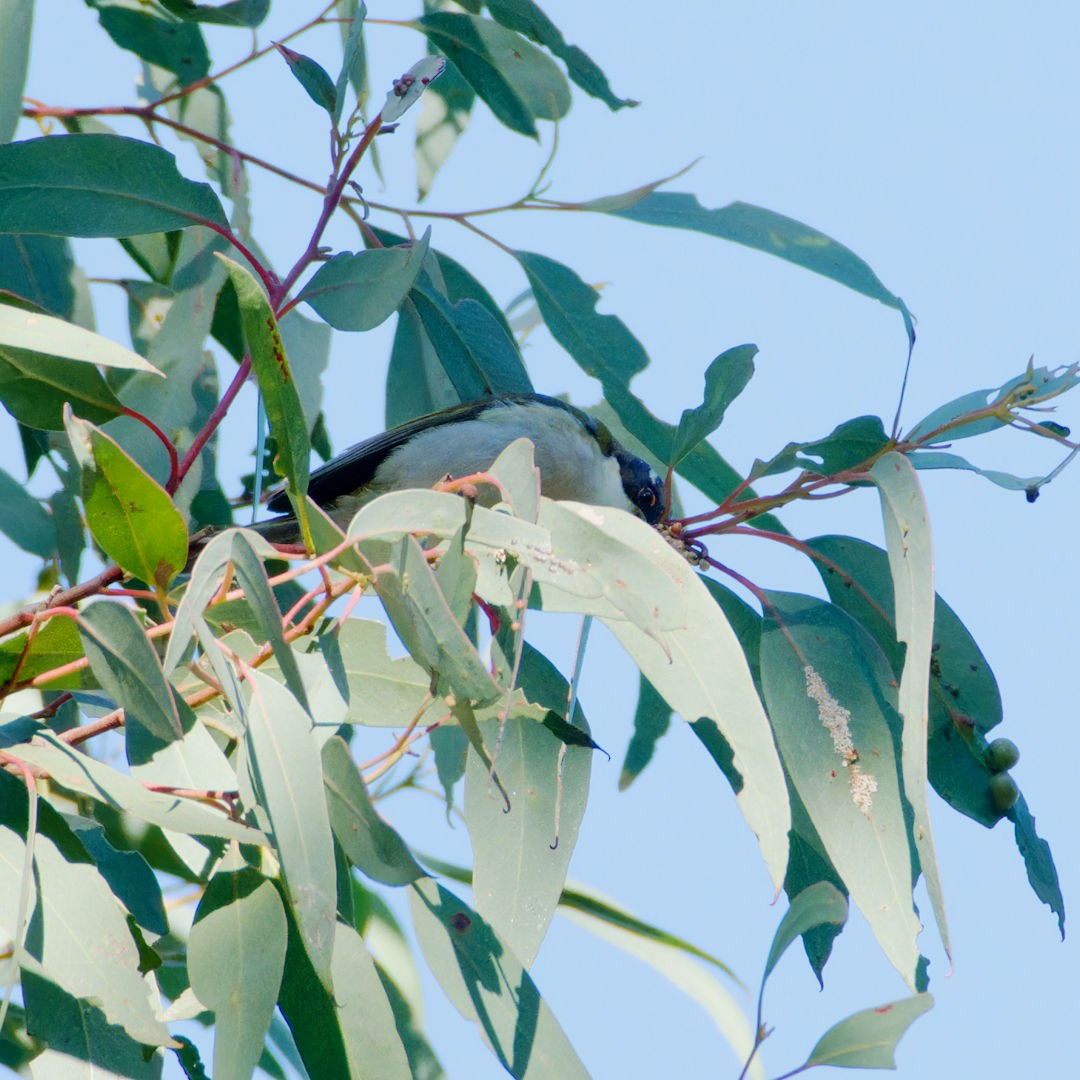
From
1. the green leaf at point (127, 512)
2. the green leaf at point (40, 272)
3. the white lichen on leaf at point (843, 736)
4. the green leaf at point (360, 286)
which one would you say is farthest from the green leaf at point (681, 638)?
the green leaf at point (40, 272)

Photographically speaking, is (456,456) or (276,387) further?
(456,456)

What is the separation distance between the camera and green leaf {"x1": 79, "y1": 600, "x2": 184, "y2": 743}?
152cm

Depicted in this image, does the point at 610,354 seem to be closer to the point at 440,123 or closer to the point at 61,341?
the point at 440,123

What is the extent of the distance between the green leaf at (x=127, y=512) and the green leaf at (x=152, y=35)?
1542 mm

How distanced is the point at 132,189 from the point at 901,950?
5.38 ft

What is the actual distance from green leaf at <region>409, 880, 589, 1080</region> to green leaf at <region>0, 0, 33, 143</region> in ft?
4.32

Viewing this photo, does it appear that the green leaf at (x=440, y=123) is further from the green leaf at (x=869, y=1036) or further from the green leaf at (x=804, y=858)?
the green leaf at (x=869, y=1036)

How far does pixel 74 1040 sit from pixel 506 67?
75.0 inches

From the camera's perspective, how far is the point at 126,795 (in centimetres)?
163

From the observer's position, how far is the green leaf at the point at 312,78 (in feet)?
7.01

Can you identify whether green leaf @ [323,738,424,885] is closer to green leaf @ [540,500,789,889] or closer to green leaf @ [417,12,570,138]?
green leaf @ [540,500,789,889]

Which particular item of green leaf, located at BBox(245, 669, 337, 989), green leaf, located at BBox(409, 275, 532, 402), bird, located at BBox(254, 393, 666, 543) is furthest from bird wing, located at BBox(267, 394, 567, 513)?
green leaf, located at BBox(245, 669, 337, 989)

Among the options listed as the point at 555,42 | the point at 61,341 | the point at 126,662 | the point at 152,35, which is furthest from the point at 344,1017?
the point at 152,35

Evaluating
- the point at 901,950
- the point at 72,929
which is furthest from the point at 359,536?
the point at 901,950
